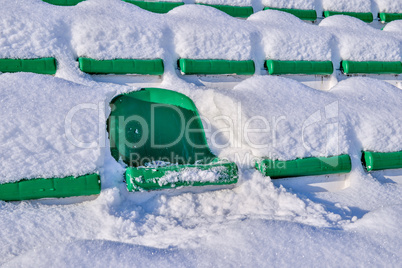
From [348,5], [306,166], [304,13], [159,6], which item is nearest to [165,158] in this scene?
[306,166]

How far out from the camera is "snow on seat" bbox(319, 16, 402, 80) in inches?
74.1

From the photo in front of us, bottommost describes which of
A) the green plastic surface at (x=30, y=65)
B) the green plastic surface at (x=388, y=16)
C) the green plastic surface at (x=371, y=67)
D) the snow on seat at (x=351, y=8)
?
the green plastic surface at (x=371, y=67)

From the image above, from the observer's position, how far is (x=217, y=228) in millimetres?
965

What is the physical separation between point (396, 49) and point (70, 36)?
164cm

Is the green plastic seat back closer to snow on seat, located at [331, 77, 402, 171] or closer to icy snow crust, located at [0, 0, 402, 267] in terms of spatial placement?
icy snow crust, located at [0, 0, 402, 267]

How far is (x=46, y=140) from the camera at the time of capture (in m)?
1.08

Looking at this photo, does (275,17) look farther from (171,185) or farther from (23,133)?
(23,133)

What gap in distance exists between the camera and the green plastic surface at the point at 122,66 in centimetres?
143

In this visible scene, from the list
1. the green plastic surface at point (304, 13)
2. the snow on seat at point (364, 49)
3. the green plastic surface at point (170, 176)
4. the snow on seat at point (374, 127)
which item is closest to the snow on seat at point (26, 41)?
the green plastic surface at point (170, 176)

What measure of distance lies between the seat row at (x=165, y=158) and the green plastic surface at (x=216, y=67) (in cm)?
19

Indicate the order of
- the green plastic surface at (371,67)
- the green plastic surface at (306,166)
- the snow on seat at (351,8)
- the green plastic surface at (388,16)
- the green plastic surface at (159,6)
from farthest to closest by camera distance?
the green plastic surface at (388,16)
the snow on seat at (351,8)
the green plastic surface at (159,6)
the green plastic surface at (371,67)
the green plastic surface at (306,166)

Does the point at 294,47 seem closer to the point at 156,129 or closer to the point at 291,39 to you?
the point at 291,39

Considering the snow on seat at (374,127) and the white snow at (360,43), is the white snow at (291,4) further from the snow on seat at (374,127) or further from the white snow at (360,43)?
the snow on seat at (374,127)

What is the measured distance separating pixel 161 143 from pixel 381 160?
85 centimetres
